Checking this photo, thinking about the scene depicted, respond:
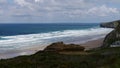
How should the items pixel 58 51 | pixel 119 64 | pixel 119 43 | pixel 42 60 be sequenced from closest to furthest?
pixel 119 64
pixel 42 60
pixel 58 51
pixel 119 43

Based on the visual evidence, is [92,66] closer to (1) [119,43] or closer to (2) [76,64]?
(2) [76,64]

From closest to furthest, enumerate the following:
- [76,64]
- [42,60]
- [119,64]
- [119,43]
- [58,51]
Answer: [119,64] < [76,64] < [42,60] < [58,51] < [119,43]

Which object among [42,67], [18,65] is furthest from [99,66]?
[18,65]

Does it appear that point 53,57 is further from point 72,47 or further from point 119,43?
point 119,43

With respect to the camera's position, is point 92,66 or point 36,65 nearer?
point 92,66

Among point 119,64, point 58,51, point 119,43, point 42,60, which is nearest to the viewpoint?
point 119,64

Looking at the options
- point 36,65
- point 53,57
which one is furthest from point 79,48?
point 36,65

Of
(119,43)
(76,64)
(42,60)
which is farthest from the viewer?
(119,43)

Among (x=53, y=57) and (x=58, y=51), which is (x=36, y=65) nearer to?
(x=53, y=57)

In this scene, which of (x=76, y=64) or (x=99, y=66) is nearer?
(x=99, y=66)
